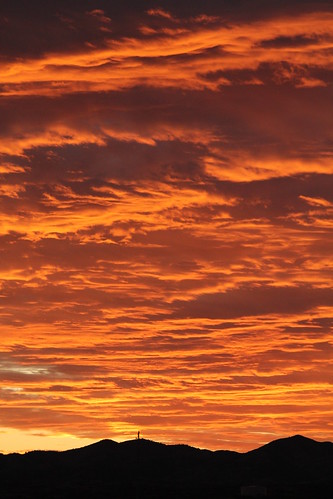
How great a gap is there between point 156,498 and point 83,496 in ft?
61.0

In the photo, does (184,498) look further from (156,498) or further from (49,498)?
(49,498)

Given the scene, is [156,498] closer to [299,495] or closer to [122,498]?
[122,498]

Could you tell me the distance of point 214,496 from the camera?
15688 centimetres

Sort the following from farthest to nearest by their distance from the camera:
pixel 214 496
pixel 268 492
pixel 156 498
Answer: pixel 268 492 < pixel 214 496 < pixel 156 498

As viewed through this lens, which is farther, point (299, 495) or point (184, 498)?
point (299, 495)

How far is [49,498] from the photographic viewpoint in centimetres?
14825

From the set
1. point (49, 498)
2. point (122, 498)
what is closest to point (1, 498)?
point (49, 498)

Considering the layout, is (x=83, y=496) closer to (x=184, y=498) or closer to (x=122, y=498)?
(x=122, y=498)

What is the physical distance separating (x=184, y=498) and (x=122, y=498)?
11.5 meters

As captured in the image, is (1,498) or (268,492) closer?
(1,498)

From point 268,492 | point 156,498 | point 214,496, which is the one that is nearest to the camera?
point 156,498

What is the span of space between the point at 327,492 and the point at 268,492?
10.6 meters

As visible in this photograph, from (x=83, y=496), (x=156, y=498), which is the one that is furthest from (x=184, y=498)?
(x=83, y=496)

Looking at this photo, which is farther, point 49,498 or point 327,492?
point 327,492
